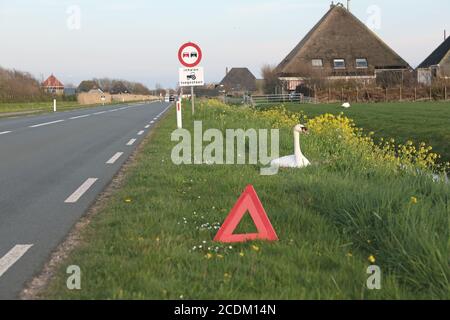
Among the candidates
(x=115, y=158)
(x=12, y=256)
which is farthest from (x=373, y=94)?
(x=12, y=256)

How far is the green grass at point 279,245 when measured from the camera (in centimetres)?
301

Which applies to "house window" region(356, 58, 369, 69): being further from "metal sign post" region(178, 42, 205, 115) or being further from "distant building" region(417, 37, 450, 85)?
"metal sign post" region(178, 42, 205, 115)

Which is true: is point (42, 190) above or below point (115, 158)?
below

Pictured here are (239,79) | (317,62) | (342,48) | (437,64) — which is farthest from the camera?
(239,79)

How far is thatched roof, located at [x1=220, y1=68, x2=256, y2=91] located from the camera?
308ft

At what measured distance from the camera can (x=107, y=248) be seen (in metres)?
3.77

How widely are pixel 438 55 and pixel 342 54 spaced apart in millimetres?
12786

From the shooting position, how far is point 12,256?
3795 millimetres

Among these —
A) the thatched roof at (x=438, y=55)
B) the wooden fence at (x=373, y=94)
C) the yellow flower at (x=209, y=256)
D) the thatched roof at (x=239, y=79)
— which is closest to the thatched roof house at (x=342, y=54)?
the thatched roof at (x=438, y=55)

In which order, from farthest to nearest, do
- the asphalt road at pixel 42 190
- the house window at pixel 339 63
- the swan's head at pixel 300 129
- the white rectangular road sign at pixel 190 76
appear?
the house window at pixel 339 63 < the white rectangular road sign at pixel 190 76 < the swan's head at pixel 300 129 < the asphalt road at pixel 42 190

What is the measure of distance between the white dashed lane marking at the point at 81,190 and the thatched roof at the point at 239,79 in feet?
287

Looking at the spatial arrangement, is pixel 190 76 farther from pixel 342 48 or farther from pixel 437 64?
pixel 437 64
